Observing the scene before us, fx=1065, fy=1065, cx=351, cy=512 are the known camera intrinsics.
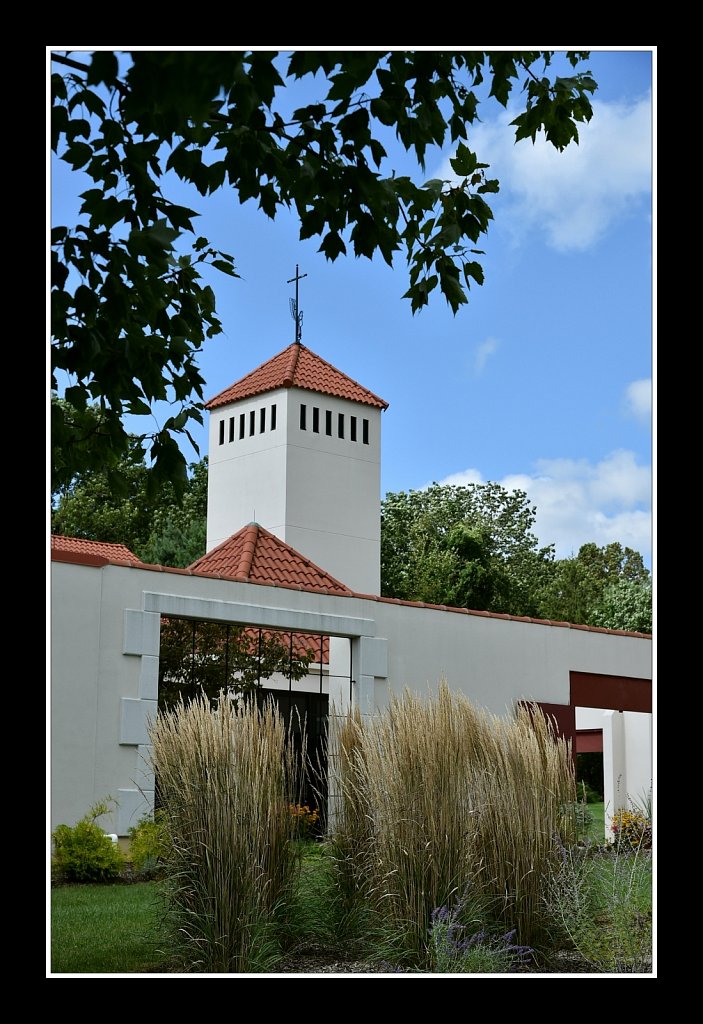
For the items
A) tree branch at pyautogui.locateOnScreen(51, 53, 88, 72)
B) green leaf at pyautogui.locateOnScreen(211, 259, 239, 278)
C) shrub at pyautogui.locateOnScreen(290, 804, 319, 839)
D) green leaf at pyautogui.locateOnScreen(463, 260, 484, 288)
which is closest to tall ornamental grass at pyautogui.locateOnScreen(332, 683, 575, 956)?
shrub at pyautogui.locateOnScreen(290, 804, 319, 839)

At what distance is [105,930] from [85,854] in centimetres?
215

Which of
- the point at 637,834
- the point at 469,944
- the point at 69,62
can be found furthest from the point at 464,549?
the point at 69,62

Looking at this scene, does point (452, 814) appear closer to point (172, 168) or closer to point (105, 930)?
point (105, 930)

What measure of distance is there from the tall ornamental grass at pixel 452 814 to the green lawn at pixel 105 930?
0.97 meters

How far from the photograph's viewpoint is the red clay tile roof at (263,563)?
10.2 m

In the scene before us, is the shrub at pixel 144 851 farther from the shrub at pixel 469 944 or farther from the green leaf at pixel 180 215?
the green leaf at pixel 180 215

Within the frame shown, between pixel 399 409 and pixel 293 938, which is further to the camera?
pixel 399 409

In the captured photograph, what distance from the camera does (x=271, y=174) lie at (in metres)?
4.31

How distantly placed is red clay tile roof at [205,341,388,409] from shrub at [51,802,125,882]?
1204cm

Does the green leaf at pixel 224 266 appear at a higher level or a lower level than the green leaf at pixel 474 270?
lower

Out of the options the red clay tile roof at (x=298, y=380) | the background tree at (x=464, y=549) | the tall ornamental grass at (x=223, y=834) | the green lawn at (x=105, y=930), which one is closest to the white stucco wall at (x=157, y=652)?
the green lawn at (x=105, y=930)
